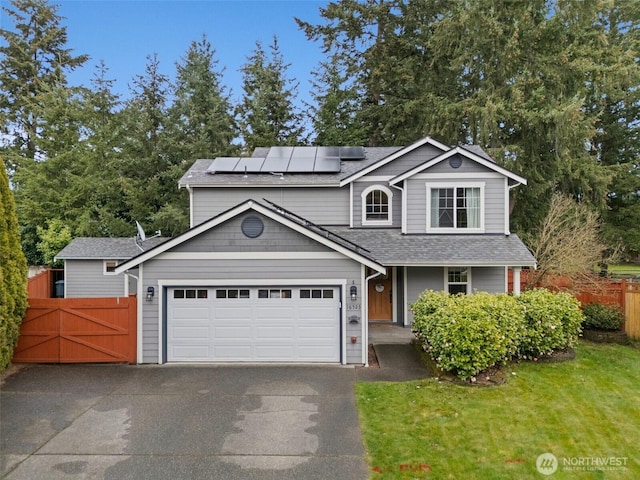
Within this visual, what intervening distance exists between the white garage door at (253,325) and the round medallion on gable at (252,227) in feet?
4.69

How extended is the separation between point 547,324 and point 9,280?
12.9 meters

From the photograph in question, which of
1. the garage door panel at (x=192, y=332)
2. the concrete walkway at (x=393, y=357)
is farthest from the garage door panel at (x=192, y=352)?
the concrete walkway at (x=393, y=357)

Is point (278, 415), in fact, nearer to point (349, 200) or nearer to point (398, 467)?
point (398, 467)

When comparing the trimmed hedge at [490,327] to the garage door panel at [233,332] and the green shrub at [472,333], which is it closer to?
the green shrub at [472,333]

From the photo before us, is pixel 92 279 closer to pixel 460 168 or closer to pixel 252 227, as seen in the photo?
pixel 252 227

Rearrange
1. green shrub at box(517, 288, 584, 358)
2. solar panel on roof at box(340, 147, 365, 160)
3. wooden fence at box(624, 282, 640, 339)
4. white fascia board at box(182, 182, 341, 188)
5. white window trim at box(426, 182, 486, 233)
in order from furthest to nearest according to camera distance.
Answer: solar panel on roof at box(340, 147, 365, 160)
white fascia board at box(182, 182, 341, 188)
white window trim at box(426, 182, 486, 233)
wooden fence at box(624, 282, 640, 339)
green shrub at box(517, 288, 584, 358)

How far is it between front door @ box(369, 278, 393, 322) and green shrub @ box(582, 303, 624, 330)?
6045mm

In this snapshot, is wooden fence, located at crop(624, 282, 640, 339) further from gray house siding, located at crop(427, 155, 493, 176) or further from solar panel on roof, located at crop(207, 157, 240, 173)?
solar panel on roof, located at crop(207, 157, 240, 173)

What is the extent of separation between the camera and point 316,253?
967 centimetres

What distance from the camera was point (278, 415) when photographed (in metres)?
6.83

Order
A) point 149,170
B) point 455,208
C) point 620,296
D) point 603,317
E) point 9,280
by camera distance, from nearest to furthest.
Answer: point 9,280 → point 603,317 → point 620,296 → point 455,208 → point 149,170

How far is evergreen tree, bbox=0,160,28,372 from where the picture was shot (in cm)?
860

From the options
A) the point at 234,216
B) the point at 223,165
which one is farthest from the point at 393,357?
the point at 223,165

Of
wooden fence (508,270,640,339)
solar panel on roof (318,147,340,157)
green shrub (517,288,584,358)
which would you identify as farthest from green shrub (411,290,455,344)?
solar panel on roof (318,147,340,157)
